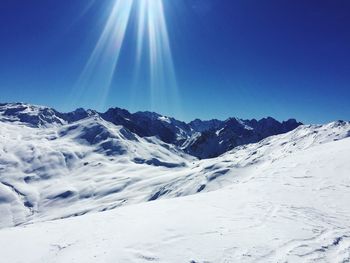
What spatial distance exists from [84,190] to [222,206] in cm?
18100

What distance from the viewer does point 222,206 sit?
21.3 metres

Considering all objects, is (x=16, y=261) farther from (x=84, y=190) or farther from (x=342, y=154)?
(x=84, y=190)

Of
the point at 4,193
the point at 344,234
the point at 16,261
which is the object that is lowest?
the point at 344,234

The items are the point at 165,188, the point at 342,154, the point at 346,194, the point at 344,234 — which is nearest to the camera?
the point at 344,234

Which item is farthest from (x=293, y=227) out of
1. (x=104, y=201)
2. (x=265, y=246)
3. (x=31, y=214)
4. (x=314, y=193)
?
(x=31, y=214)

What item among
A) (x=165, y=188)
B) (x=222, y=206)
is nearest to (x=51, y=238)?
(x=222, y=206)

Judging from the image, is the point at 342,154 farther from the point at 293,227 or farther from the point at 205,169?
the point at 205,169

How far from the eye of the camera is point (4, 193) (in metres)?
191

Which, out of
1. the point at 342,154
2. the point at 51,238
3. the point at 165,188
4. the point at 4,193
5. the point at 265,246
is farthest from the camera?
the point at 4,193

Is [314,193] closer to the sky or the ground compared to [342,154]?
closer to the ground

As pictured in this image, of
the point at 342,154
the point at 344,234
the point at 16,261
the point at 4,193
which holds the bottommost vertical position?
the point at 344,234

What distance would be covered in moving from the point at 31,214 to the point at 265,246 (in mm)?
173527

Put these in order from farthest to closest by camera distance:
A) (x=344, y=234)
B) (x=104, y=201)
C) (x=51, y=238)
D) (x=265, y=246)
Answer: (x=104, y=201) < (x=51, y=238) < (x=344, y=234) < (x=265, y=246)

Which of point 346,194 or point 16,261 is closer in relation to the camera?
point 16,261
